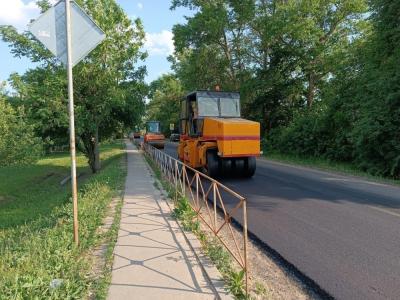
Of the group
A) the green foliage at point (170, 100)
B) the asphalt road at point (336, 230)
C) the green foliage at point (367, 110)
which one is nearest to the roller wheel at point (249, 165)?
the asphalt road at point (336, 230)

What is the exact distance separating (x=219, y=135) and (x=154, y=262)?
7.84m

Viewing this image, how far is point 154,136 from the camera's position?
37.2 meters

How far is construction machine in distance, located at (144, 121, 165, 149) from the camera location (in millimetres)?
36091

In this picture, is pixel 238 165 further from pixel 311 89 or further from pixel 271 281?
pixel 311 89

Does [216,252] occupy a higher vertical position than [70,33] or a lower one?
lower

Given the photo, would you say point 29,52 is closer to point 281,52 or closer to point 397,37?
point 281,52

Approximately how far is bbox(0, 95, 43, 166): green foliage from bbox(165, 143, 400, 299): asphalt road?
9039 millimetres

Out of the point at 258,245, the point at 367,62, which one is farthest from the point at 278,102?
the point at 258,245

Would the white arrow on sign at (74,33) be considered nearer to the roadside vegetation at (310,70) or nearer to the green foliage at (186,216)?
the green foliage at (186,216)

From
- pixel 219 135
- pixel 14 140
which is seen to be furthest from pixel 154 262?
pixel 14 140

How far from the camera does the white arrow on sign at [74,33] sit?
5398 mm

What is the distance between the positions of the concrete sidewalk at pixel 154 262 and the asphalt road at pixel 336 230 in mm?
1532

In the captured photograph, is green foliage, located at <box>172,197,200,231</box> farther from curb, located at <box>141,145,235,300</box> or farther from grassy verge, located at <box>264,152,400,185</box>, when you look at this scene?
grassy verge, located at <box>264,152,400,185</box>

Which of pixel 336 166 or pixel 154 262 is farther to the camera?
pixel 336 166
